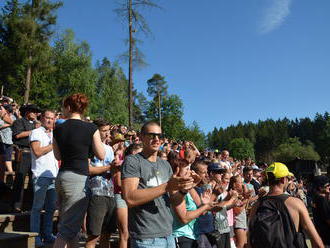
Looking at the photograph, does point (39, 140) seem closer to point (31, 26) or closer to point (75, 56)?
point (31, 26)

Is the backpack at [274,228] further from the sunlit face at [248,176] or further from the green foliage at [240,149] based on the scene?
the green foliage at [240,149]

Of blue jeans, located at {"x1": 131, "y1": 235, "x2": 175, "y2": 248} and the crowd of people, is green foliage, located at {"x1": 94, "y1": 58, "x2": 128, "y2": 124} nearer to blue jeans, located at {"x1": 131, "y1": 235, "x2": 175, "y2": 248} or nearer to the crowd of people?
the crowd of people

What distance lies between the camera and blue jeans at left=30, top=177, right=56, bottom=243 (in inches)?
176

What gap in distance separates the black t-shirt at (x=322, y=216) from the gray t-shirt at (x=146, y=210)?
298 centimetres

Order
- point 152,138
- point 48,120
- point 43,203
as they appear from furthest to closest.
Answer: point 48,120 < point 43,203 < point 152,138

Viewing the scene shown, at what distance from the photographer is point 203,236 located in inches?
161

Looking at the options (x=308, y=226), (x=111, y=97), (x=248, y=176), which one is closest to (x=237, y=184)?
(x=248, y=176)

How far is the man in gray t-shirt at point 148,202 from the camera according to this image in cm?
265

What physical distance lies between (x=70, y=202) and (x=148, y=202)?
1.06 meters

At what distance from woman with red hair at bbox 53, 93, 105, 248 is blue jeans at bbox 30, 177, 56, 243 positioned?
4.23 ft

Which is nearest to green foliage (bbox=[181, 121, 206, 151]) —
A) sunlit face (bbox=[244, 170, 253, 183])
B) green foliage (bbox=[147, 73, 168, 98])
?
green foliage (bbox=[147, 73, 168, 98])

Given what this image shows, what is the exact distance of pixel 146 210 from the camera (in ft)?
8.90

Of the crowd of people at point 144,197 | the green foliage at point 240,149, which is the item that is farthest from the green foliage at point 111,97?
the green foliage at point 240,149

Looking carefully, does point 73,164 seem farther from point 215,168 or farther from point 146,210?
point 215,168
